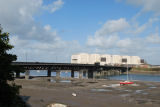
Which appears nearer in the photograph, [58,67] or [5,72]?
[5,72]

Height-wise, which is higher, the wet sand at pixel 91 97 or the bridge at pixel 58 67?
the bridge at pixel 58 67

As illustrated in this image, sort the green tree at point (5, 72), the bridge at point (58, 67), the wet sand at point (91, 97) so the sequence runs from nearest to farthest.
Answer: the green tree at point (5, 72)
the wet sand at point (91, 97)
the bridge at point (58, 67)

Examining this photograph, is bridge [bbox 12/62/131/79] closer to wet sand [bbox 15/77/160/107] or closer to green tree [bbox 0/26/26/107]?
wet sand [bbox 15/77/160/107]

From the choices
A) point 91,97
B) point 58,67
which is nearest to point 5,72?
point 91,97

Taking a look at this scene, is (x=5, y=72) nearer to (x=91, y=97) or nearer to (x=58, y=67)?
(x=91, y=97)

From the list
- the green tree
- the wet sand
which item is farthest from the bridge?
the green tree

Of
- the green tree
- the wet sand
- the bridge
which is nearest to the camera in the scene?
the green tree

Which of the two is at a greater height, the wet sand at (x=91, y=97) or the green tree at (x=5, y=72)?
the green tree at (x=5, y=72)

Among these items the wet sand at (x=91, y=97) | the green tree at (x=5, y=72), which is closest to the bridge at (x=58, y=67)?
the wet sand at (x=91, y=97)

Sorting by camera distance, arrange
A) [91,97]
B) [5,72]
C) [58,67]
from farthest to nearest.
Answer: [58,67] < [91,97] < [5,72]

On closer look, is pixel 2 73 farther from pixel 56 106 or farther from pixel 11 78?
pixel 56 106

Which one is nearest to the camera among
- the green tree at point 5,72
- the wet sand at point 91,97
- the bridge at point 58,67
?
the green tree at point 5,72

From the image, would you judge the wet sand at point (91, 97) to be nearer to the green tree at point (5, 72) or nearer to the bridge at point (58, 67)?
the green tree at point (5, 72)

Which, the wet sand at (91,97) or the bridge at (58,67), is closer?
the wet sand at (91,97)
